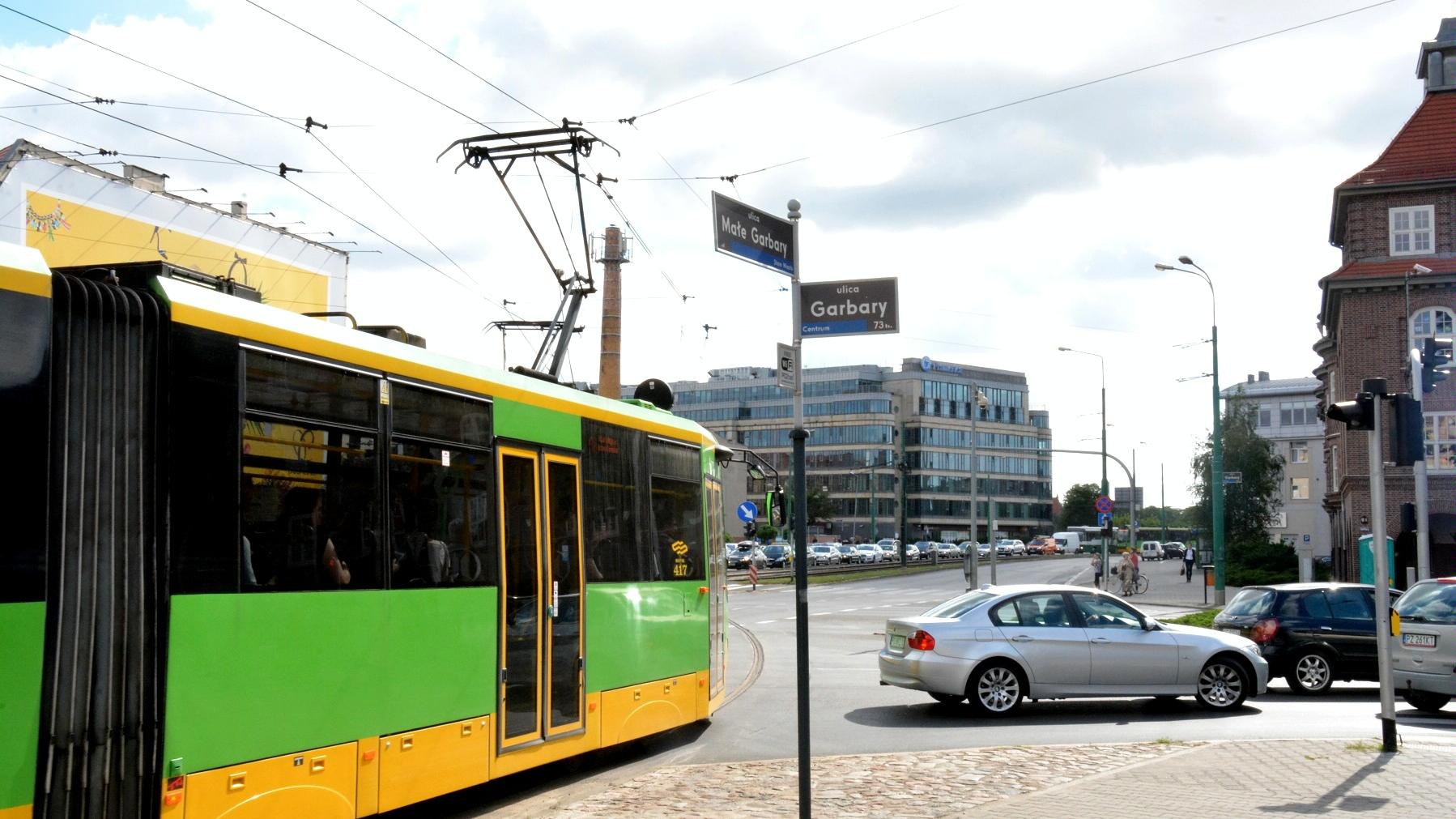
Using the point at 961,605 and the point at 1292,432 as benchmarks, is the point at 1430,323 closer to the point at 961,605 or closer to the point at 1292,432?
the point at 961,605

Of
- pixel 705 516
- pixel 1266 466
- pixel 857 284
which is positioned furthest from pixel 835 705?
pixel 1266 466

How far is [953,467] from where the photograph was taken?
141500 mm

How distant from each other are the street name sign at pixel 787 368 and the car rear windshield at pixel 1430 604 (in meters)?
10.4

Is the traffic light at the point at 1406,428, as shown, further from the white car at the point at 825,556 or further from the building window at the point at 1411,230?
the white car at the point at 825,556

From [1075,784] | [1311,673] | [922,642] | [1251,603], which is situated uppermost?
[1251,603]

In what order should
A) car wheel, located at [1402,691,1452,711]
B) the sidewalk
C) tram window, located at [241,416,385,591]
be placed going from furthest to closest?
car wheel, located at [1402,691,1452,711]
the sidewalk
tram window, located at [241,416,385,591]

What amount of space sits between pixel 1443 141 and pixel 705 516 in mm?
46591

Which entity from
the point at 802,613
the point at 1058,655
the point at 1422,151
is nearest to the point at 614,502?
the point at 802,613

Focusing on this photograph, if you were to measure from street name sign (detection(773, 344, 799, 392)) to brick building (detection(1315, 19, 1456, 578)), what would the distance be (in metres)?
44.9

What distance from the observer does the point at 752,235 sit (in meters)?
8.36

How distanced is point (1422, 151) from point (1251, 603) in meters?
39.6

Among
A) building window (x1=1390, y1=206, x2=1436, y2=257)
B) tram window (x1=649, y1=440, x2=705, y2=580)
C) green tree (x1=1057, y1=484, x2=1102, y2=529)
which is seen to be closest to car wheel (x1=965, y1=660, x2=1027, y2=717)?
tram window (x1=649, y1=440, x2=705, y2=580)

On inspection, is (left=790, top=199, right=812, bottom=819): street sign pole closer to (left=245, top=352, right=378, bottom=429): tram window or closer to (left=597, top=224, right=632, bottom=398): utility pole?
(left=245, top=352, right=378, bottom=429): tram window

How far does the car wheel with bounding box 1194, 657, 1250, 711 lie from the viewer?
15.7 m
